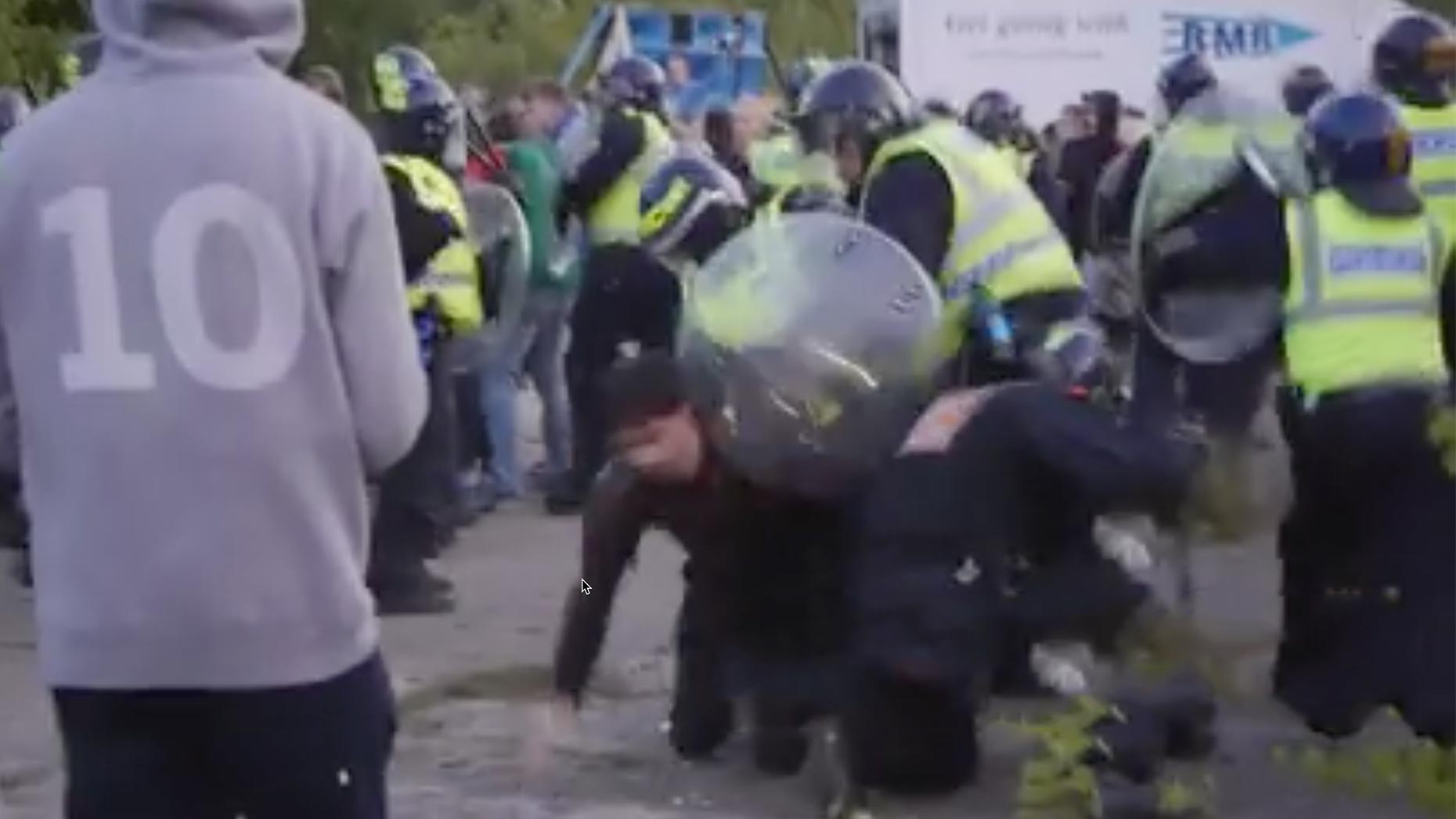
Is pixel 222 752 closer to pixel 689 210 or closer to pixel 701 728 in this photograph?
pixel 701 728

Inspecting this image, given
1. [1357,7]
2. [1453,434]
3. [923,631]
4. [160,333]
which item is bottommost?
[1357,7]

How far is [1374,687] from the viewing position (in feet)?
25.6

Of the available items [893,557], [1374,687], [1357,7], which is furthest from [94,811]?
[1357,7]

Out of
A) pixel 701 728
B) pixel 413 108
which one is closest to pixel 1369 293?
pixel 701 728

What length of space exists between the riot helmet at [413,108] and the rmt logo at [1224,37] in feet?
48.1

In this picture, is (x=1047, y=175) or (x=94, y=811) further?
(x=1047, y=175)

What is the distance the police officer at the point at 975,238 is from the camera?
27.0ft

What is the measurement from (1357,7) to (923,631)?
20193mm

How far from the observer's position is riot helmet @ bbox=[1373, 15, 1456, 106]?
887cm

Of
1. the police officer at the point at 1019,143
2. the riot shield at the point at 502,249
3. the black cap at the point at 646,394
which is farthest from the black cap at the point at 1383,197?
the police officer at the point at 1019,143

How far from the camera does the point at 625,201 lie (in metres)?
12.4

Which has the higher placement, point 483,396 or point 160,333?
point 160,333

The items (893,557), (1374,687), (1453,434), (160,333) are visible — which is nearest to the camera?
(160,333)

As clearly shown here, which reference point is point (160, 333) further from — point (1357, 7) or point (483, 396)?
point (1357, 7)
